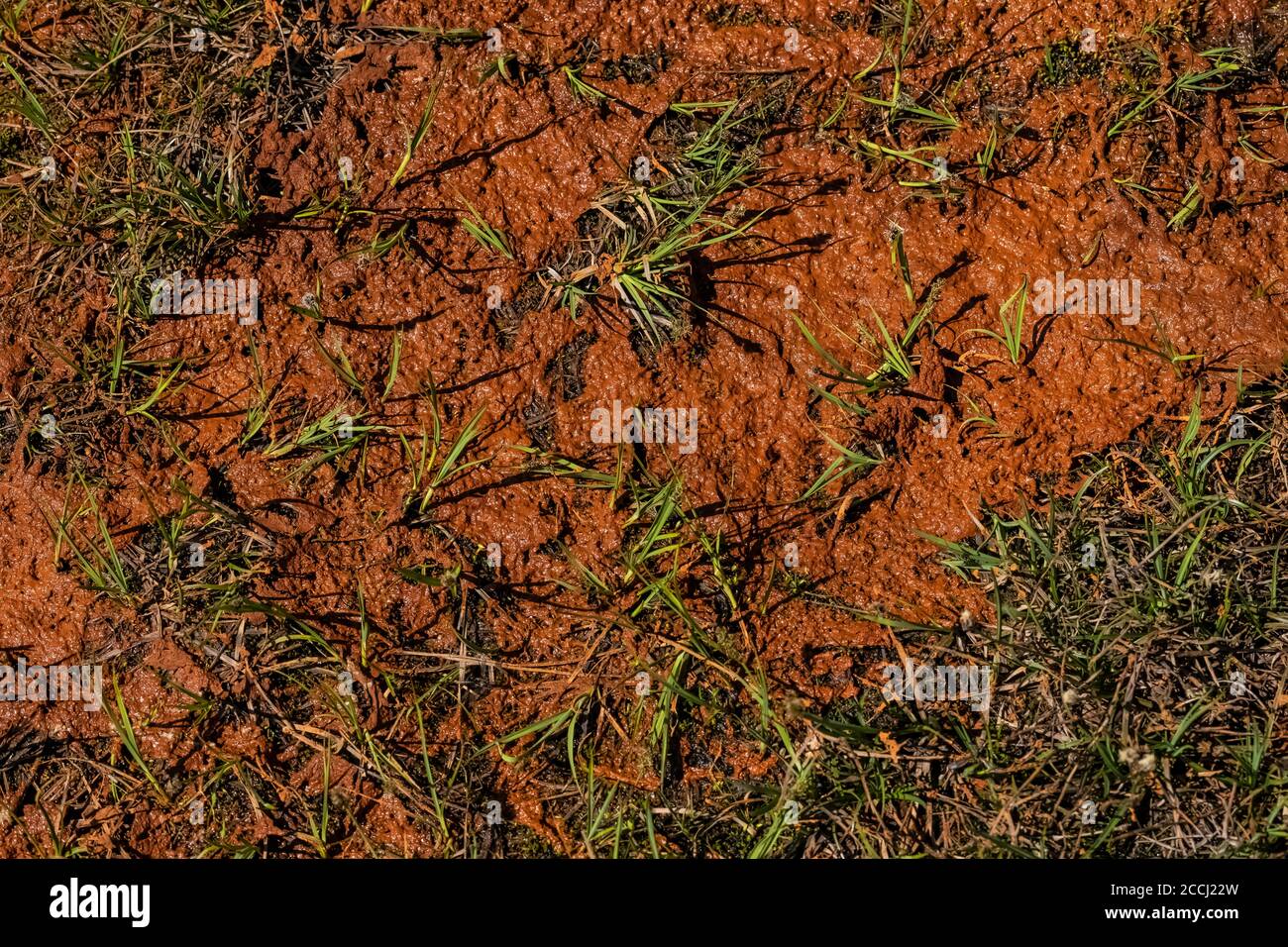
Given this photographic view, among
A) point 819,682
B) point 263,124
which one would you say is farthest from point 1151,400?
point 263,124

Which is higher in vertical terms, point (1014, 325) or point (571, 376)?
point (1014, 325)

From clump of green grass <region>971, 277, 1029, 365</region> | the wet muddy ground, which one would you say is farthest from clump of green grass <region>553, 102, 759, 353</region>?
clump of green grass <region>971, 277, 1029, 365</region>

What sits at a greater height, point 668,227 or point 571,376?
point 668,227

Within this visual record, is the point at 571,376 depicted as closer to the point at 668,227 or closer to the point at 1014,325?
the point at 668,227

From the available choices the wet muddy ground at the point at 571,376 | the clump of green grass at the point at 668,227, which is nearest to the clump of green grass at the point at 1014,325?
the wet muddy ground at the point at 571,376

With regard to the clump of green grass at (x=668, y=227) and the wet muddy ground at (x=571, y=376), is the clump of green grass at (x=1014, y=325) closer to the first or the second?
the wet muddy ground at (x=571, y=376)

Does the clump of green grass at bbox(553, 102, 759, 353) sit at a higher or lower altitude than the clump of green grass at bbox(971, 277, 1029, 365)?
higher

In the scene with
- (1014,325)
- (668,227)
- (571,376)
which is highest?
(668,227)

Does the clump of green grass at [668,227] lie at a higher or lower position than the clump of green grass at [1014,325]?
higher

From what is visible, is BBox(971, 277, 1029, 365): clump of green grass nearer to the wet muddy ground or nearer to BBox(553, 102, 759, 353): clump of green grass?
the wet muddy ground

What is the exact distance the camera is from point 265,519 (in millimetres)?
3029

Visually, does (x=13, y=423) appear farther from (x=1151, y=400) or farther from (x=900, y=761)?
(x=1151, y=400)

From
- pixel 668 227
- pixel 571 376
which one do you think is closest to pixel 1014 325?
pixel 668 227

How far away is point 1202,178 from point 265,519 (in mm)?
3067
